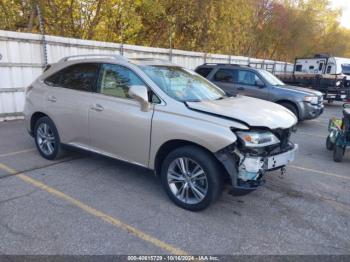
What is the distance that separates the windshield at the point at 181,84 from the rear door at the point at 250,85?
471cm

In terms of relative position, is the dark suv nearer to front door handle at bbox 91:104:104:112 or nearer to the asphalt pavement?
the asphalt pavement

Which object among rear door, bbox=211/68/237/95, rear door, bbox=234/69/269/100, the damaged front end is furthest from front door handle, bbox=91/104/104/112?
rear door, bbox=234/69/269/100

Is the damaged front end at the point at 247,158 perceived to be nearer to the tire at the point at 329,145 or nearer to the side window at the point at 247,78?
the tire at the point at 329,145

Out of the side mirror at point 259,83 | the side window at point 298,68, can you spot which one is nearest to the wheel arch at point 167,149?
the side mirror at point 259,83

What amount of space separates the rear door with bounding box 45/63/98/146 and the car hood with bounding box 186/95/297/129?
164 cm

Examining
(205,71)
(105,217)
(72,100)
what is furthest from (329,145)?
(72,100)

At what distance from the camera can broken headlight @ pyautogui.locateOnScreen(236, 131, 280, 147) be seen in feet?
10.4

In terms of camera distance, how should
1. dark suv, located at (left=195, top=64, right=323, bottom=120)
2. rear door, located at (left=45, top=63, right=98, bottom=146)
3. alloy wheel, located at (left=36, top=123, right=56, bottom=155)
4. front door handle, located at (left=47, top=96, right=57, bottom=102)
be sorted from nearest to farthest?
rear door, located at (left=45, top=63, right=98, bottom=146), front door handle, located at (left=47, top=96, right=57, bottom=102), alloy wheel, located at (left=36, top=123, right=56, bottom=155), dark suv, located at (left=195, top=64, right=323, bottom=120)

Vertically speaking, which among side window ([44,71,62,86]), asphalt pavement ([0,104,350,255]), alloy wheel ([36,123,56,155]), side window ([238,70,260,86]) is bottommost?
asphalt pavement ([0,104,350,255])

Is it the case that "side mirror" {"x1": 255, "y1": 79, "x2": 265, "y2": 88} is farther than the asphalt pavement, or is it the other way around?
"side mirror" {"x1": 255, "y1": 79, "x2": 265, "y2": 88}

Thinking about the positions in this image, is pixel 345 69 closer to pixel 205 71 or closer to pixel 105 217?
pixel 205 71

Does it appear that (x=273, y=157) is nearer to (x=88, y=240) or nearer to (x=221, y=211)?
(x=221, y=211)

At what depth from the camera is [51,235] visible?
297 cm

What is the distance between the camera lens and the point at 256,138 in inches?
127
